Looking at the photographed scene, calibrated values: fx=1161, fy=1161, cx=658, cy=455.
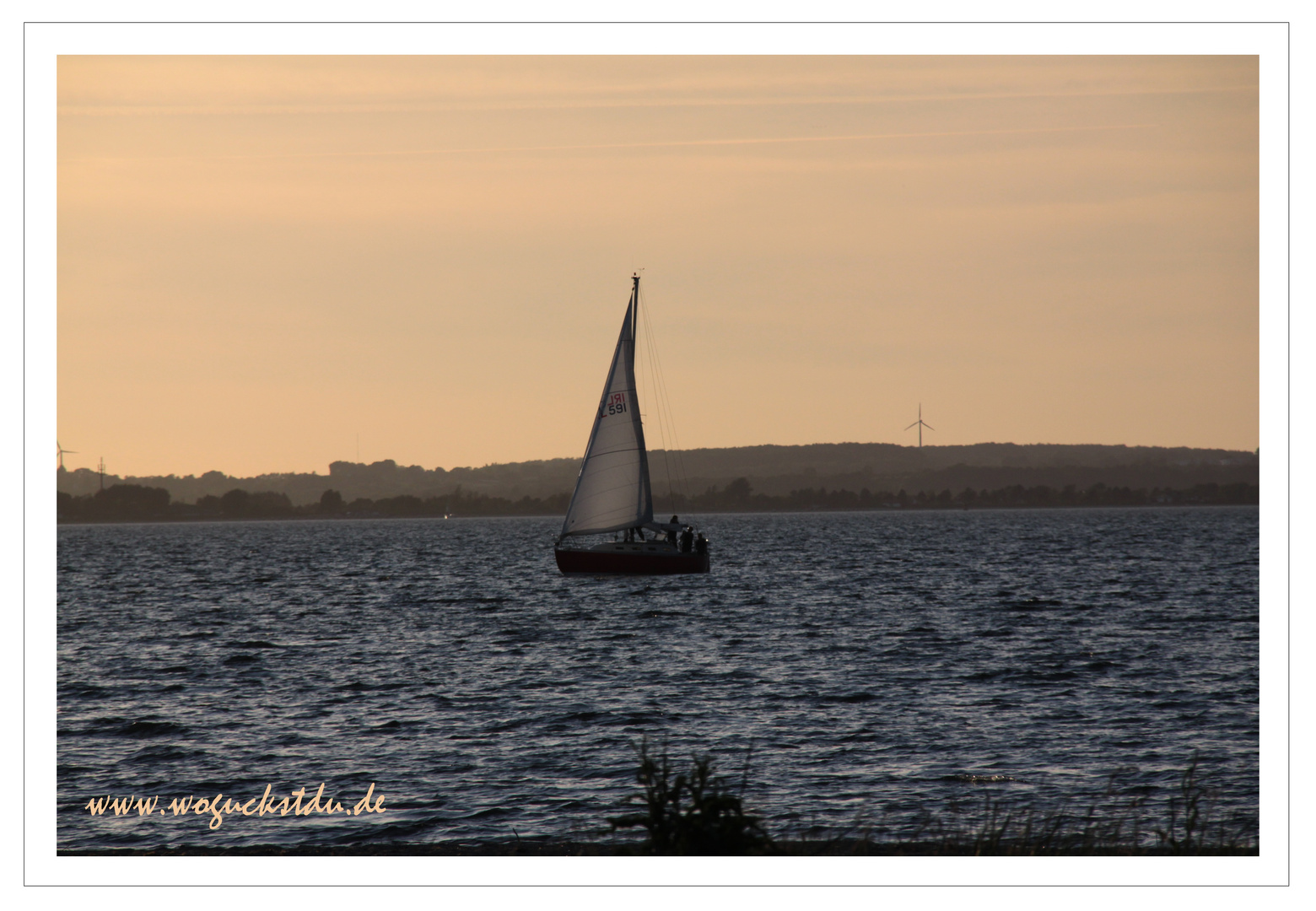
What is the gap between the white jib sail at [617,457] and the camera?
6169 centimetres

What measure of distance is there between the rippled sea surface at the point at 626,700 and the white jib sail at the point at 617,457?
15.5 feet

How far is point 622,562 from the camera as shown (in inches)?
2498

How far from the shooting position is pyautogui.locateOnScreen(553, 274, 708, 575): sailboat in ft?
203

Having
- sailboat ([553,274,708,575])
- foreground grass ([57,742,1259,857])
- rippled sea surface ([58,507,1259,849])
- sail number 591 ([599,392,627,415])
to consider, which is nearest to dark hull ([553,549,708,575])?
sailboat ([553,274,708,575])

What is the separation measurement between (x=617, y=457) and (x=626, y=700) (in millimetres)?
31490

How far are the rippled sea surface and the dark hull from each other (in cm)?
196

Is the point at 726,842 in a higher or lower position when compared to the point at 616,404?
lower

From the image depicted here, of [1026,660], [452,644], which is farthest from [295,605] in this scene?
[1026,660]

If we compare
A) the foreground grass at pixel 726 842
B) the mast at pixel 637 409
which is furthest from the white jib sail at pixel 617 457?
the foreground grass at pixel 726 842

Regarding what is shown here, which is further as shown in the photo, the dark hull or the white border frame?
the dark hull

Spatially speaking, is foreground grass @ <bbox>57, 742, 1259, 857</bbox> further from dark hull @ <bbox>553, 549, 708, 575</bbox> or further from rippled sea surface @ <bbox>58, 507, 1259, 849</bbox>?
dark hull @ <bbox>553, 549, 708, 575</bbox>

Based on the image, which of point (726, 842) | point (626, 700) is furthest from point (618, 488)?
point (726, 842)

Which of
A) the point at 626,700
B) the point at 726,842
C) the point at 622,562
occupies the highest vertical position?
the point at 726,842

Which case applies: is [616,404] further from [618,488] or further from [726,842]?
[726,842]
